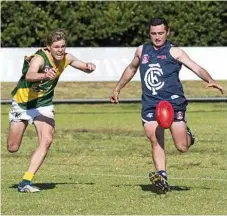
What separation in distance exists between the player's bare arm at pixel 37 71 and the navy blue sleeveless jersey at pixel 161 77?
1059 mm

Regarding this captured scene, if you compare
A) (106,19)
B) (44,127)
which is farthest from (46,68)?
(106,19)

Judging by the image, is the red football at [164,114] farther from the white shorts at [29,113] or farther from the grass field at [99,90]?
the grass field at [99,90]

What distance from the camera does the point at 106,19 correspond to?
29984 mm

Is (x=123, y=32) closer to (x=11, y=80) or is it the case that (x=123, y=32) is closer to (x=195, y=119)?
(x=11, y=80)

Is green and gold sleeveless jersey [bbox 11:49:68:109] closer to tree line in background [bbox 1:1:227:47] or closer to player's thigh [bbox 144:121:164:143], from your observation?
player's thigh [bbox 144:121:164:143]

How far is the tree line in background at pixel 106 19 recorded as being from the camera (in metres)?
29.8

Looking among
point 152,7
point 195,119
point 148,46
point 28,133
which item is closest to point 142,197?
point 148,46

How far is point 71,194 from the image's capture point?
1088 cm

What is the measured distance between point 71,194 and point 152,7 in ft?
63.9

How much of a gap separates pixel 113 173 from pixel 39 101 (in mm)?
2194

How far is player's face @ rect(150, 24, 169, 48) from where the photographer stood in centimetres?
1102

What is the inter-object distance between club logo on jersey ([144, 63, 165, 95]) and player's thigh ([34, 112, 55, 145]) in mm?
1205

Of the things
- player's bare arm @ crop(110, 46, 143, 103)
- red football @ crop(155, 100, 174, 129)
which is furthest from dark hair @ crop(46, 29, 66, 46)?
red football @ crop(155, 100, 174, 129)

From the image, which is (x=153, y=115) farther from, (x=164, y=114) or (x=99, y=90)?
(x=99, y=90)
